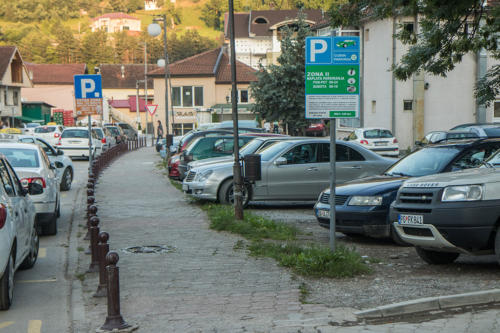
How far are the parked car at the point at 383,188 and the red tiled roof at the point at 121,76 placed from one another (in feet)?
306

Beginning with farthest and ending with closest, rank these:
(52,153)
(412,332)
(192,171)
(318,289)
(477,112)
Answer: (477,112) < (52,153) < (192,171) < (318,289) < (412,332)

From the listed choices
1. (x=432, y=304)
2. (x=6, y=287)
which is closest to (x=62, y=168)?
(x=6, y=287)

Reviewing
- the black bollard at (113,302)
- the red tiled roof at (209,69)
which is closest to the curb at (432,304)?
the black bollard at (113,302)

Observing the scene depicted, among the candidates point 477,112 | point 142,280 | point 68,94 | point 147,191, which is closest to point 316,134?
point 477,112

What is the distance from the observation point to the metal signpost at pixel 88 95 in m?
20.4

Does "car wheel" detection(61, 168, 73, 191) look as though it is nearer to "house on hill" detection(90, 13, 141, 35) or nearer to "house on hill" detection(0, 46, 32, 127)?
"house on hill" detection(0, 46, 32, 127)

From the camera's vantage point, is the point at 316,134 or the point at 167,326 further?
the point at 316,134

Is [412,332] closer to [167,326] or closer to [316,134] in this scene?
[167,326]

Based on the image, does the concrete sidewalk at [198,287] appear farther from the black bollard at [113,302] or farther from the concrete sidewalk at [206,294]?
the black bollard at [113,302]

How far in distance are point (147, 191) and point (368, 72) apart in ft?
80.5

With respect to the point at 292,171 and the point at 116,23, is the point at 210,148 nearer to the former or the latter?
the point at 292,171

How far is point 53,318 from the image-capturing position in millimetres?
7219

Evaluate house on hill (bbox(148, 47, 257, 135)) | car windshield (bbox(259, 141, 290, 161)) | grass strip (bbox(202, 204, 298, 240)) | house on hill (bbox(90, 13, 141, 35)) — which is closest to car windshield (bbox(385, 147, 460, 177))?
grass strip (bbox(202, 204, 298, 240))

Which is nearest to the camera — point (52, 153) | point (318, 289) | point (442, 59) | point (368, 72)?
point (318, 289)
